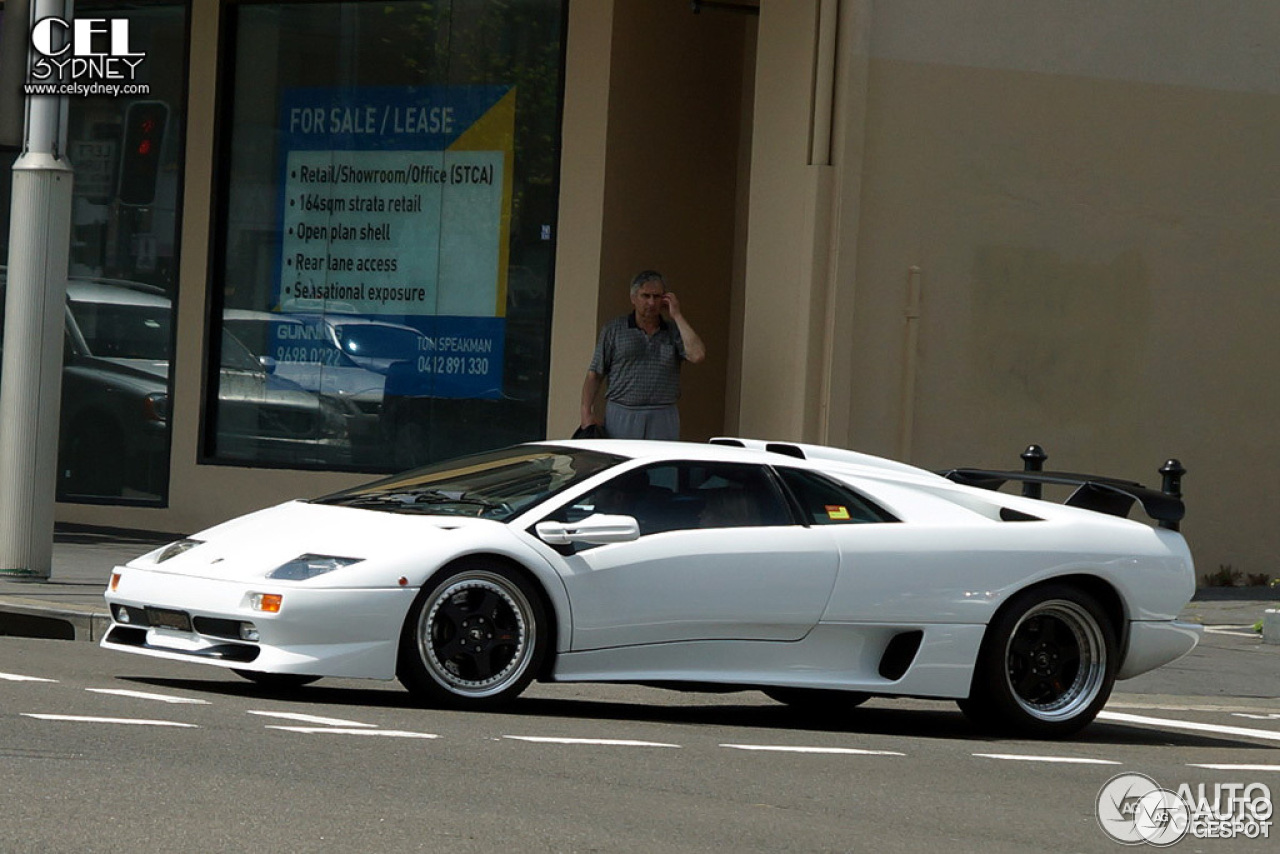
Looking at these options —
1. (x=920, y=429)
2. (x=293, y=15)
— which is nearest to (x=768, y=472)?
(x=920, y=429)

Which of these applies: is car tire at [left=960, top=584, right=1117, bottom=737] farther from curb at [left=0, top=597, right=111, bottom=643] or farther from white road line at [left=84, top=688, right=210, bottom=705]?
curb at [left=0, top=597, right=111, bottom=643]

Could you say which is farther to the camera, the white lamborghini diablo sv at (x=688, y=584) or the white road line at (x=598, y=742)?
the white lamborghini diablo sv at (x=688, y=584)

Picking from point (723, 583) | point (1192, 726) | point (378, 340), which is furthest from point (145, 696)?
point (378, 340)

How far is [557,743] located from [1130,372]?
889 cm

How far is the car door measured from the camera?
28.8 ft

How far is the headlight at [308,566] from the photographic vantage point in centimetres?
848

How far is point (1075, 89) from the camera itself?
15516 millimetres

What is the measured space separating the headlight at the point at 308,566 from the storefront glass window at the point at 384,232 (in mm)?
7506

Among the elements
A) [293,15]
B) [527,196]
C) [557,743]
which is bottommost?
[557,743]

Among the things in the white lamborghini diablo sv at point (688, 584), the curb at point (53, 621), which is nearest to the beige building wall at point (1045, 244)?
the white lamborghini diablo sv at point (688, 584)

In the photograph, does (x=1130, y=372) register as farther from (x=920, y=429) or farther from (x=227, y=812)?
(x=227, y=812)

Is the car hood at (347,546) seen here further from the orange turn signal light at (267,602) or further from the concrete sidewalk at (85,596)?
the concrete sidewalk at (85,596)

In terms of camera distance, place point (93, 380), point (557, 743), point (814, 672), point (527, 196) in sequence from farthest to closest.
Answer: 1. point (93, 380)
2. point (527, 196)
3. point (814, 672)
4. point (557, 743)

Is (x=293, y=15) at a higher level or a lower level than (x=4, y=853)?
higher
